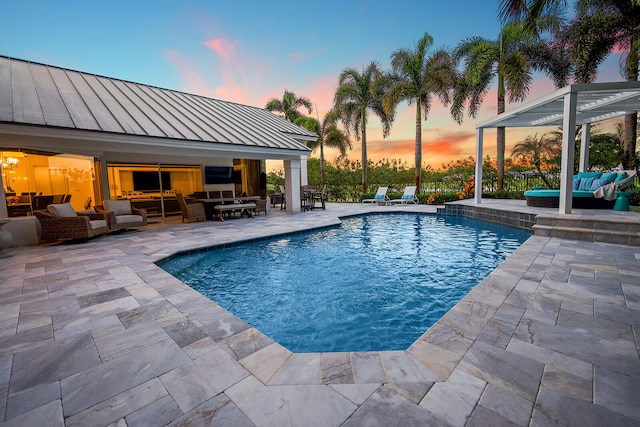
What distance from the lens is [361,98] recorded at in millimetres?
17297

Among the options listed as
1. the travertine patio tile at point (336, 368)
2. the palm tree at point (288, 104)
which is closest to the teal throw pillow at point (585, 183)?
the travertine patio tile at point (336, 368)

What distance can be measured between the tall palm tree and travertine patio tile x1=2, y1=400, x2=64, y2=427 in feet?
52.6

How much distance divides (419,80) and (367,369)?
1631 cm

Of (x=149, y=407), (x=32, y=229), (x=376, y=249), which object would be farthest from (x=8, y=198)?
(x=376, y=249)

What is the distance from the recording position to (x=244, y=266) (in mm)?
5582

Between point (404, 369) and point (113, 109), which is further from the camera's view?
point (113, 109)

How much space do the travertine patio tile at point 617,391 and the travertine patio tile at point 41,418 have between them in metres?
3.21

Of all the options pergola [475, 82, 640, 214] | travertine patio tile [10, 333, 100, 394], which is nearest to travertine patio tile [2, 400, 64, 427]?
travertine patio tile [10, 333, 100, 394]

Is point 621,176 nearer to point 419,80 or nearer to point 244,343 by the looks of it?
point 419,80

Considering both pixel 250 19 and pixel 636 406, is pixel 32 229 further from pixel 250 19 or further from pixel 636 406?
pixel 250 19

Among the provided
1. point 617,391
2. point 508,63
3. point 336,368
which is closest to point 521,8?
point 508,63

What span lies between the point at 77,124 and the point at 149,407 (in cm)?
821

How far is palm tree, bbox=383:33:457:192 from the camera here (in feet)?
46.7

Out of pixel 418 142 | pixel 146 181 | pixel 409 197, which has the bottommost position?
pixel 409 197
